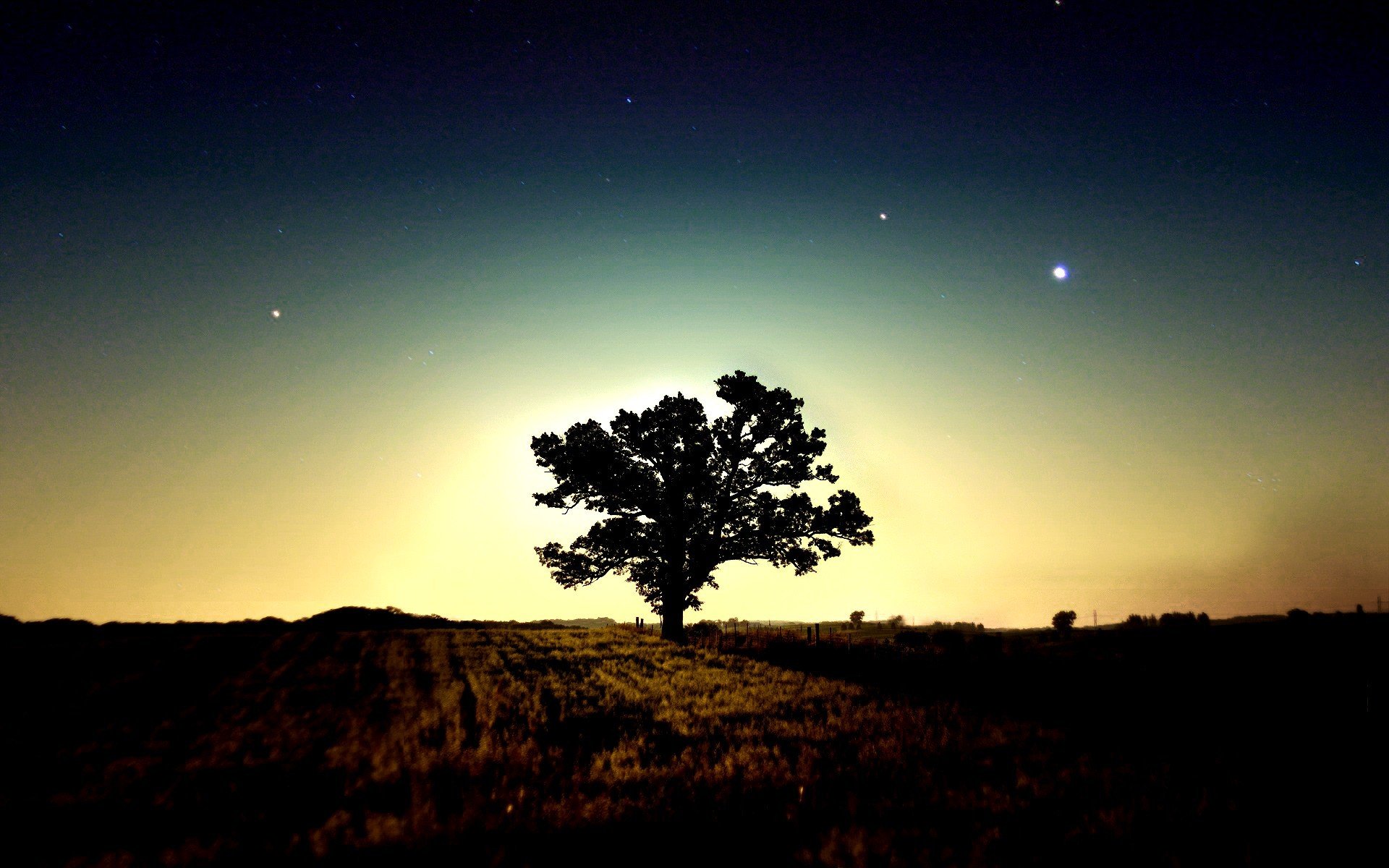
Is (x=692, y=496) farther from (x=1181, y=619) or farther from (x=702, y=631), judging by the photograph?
(x=1181, y=619)

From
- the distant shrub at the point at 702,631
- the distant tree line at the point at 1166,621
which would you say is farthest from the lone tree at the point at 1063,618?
the distant shrub at the point at 702,631

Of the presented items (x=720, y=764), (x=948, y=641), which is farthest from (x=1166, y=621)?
(x=720, y=764)

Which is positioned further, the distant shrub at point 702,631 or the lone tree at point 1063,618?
the lone tree at point 1063,618

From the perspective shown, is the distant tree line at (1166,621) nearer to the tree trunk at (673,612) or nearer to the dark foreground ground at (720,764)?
the dark foreground ground at (720,764)

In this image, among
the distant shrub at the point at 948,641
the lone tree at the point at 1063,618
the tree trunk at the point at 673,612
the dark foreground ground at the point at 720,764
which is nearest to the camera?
the dark foreground ground at the point at 720,764

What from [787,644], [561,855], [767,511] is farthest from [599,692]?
[767,511]

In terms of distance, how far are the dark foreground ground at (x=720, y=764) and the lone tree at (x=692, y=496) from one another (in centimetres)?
1264

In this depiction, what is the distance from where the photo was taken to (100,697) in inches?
593

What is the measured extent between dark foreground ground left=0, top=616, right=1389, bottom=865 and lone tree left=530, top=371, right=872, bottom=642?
12.6m

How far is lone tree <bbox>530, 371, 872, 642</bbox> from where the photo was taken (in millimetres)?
32250

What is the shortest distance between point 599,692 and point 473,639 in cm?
2067

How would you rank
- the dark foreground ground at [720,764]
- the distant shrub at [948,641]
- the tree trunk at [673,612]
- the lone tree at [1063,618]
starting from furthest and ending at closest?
the lone tree at [1063,618], the tree trunk at [673,612], the distant shrub at [948,641], the dark foreground ground at [720,764]

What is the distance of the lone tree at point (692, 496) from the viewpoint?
32.2m

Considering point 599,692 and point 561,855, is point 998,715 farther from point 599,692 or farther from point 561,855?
point 561,855
